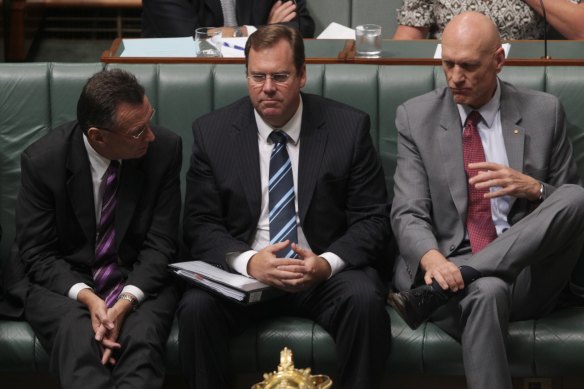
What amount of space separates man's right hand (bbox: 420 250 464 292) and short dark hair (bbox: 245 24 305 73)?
0.64 meters

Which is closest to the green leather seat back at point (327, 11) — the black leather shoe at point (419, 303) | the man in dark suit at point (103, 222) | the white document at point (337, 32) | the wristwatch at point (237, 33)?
the white document at point (337, 32)

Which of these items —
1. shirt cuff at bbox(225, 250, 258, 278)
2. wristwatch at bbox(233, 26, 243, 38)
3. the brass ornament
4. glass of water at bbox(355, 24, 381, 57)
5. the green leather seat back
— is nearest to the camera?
the brass ornament

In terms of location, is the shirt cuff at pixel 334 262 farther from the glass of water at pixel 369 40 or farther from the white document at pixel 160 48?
the white document at pixel 160 48

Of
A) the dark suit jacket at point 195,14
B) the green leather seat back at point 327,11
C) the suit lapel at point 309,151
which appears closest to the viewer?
the suit lapel at point 309,151

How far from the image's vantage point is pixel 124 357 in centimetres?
311

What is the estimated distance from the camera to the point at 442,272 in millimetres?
3168

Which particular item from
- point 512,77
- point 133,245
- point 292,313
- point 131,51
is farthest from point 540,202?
point 131,51

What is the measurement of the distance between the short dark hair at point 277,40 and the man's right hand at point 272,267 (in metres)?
0.51

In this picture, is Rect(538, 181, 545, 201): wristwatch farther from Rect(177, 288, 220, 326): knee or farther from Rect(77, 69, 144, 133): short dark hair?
Rect(77, 69, 144, 133): short dark hair

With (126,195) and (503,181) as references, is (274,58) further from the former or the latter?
(503,181)

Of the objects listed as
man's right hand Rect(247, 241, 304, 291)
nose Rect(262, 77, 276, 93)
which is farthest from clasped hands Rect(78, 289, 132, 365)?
nose Rect(262, 77, 276, 93)

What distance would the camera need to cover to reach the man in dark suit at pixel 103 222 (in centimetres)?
318

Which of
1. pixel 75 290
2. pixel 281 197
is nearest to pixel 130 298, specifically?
pixel 75 290

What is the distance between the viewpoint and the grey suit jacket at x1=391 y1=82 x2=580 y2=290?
3369 mm
